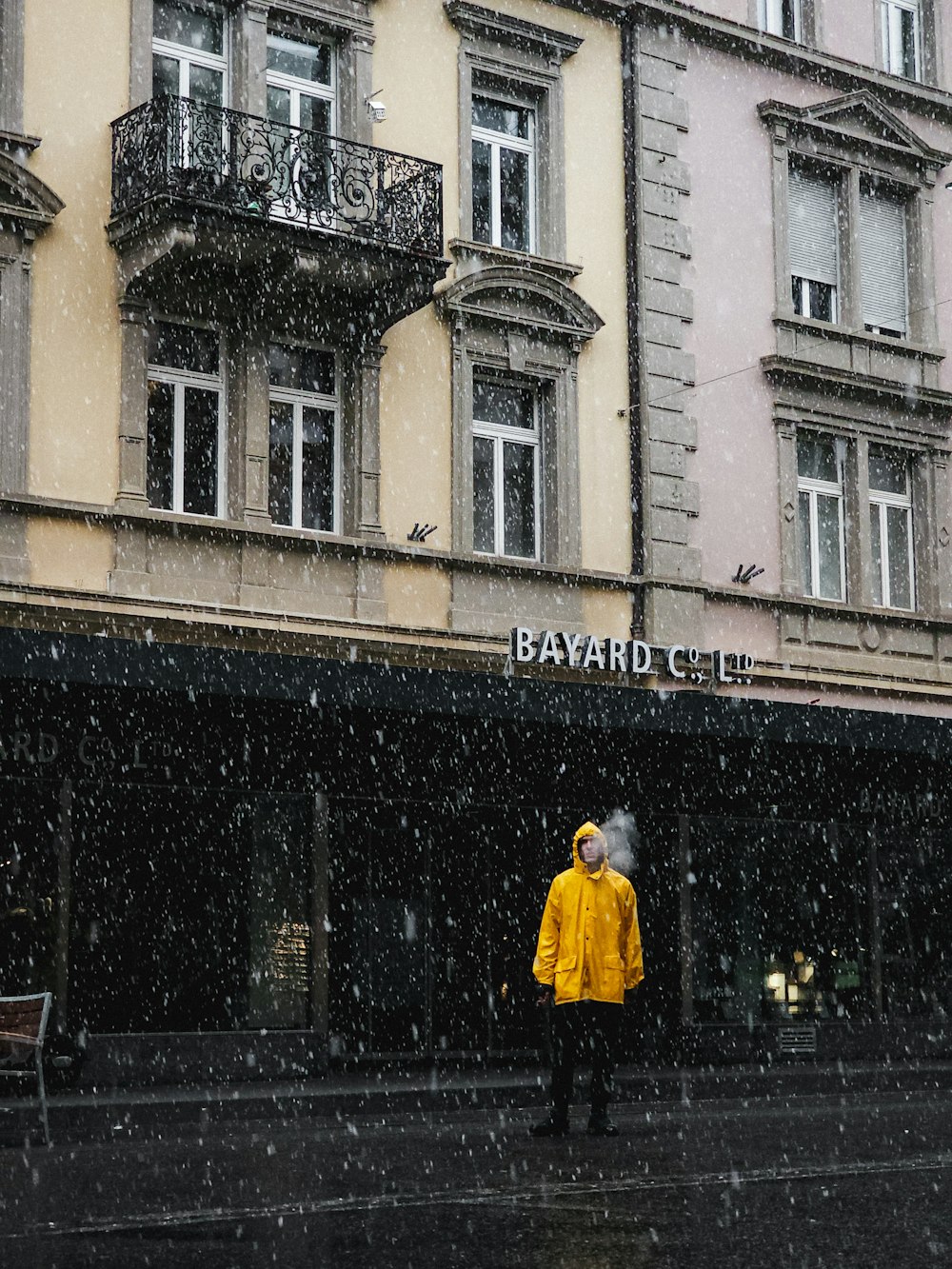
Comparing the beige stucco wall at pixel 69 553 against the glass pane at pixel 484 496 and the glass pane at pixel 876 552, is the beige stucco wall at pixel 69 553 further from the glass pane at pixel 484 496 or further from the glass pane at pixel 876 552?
the glass pane at pixel 876 552

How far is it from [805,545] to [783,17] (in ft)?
20.0

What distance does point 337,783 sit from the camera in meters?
16.5

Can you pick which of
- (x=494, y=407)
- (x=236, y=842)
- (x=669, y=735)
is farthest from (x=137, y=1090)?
(x=494, y=407)

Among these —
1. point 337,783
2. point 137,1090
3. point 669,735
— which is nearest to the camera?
point 137,1090

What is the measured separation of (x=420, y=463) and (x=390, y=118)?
3.30 metres

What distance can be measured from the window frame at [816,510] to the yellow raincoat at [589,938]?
9.70 m

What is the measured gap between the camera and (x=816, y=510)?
2030 cm

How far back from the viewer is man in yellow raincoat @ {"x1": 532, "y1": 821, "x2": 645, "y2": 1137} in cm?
1045

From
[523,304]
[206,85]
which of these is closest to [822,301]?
A: [523,304]

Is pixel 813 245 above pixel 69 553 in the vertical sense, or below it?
above

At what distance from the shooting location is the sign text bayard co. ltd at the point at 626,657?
17422 millimetres

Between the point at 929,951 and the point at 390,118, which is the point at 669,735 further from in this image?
the point at 390,118

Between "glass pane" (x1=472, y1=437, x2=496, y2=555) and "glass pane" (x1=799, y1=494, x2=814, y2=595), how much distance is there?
148 inches

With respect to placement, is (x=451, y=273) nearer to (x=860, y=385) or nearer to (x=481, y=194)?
(x=481, y=194)
